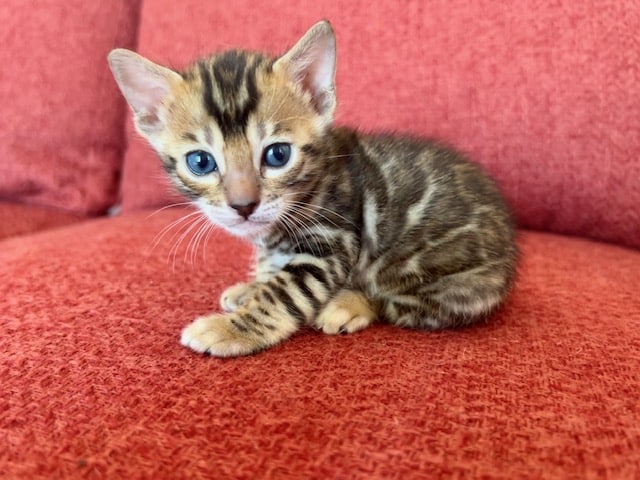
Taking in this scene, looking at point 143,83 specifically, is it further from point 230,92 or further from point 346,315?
point 346,315

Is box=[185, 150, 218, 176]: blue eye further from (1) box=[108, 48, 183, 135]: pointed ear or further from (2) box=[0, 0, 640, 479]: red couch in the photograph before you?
(2) box=[0, 0, 640, 479]: red couch

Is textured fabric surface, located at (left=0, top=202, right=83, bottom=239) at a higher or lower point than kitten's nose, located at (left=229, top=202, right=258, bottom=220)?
lower

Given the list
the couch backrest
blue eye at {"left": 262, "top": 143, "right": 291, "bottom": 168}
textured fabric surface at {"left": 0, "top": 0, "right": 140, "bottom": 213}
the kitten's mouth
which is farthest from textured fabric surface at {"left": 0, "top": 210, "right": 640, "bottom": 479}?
textured fabric surface at {"left": 0, "top": 0, "right": 140, "bottom": 213}

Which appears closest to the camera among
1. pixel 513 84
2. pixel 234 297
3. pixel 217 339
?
pixel 217 339

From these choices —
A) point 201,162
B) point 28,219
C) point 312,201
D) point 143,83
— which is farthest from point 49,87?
point 312,201

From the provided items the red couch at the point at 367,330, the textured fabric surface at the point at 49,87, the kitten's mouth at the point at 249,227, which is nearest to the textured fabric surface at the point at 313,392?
the red couch at the point at 367,330

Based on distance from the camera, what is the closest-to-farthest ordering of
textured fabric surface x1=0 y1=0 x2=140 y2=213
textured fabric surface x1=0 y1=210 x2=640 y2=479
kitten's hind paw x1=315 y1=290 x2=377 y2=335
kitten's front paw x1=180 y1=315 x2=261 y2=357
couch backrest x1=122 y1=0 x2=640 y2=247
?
1. textured fabric surface x1=0 y1=210 x2=640 y2=479
2. kitten's front paw x1=180 y1=315 x2=261 y2=357
3. kitten's hind paw x1=315 y1=290 x2=377 y2=335
4. couch backrest x1=122 y1=0 x2=640 y2=247
5. textured fabric surface x1=0 y1=0 x2=140 y2=213
